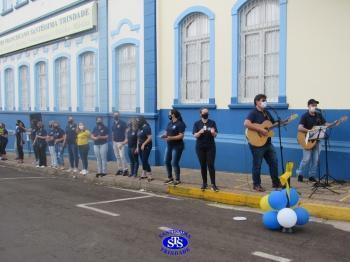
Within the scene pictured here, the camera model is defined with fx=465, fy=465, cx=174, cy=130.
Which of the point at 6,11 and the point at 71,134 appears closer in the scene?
the point at 71,134

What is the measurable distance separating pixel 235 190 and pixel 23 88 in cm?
1607

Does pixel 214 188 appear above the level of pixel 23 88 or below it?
below

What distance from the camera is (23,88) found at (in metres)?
22.4

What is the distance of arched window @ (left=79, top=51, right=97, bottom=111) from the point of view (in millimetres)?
17062

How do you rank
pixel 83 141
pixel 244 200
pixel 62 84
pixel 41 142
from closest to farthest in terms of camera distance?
pixel 244 200, pixel 83 141, pixel 41 142, pixel 62 84

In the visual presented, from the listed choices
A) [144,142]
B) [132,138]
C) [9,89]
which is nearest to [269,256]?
[144,142]

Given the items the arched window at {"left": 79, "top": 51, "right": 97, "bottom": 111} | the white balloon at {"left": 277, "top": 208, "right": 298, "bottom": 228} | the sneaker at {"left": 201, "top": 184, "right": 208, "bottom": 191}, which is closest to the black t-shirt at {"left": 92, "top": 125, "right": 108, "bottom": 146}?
the sneaker at {"left": 201, "top": 184, "right": 208, "bottom": 191}

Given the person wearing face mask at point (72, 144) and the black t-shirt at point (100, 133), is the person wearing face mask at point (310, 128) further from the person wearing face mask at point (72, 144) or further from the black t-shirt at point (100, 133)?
the person wearing face mask at point (72, 144)

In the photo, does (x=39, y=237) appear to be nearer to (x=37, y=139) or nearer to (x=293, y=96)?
(x=293, y=96)

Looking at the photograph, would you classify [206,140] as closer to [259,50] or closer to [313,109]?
[313,109]

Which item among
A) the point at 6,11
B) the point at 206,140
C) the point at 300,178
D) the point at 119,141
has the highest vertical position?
→ the point at 6,11

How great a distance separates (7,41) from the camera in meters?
23.2

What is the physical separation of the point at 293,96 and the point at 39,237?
6.39 meters

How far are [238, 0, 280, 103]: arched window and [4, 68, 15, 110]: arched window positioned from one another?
1539cm
